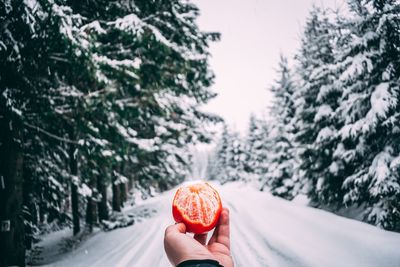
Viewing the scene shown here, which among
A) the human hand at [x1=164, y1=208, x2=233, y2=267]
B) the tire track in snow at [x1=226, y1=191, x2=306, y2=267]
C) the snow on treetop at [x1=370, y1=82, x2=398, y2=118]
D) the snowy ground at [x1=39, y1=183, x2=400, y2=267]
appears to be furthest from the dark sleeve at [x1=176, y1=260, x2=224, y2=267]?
the snow on treetop at [x1=370, y1=82, x2=398, y2=118]

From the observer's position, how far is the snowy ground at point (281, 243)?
5539mm

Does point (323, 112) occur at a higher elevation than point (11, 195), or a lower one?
higher

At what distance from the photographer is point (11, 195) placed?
782 centimetres

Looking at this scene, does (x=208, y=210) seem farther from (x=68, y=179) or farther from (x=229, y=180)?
(x=229, y=180)

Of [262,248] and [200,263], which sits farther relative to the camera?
[262,248]

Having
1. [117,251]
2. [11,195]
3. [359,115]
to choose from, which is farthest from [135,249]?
[359,115]

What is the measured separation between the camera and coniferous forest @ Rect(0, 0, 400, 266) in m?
7.30

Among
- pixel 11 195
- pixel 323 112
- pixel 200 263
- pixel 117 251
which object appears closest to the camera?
pixel 200 263

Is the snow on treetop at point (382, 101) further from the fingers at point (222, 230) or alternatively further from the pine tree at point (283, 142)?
the pine tree at point (283, 142)

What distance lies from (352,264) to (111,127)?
24.0 feet

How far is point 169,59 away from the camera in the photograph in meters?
12.2

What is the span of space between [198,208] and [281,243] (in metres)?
5.50

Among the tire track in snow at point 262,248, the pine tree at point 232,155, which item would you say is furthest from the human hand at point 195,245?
the pine tree at point 232,155

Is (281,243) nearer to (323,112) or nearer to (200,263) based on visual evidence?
(200,263)
